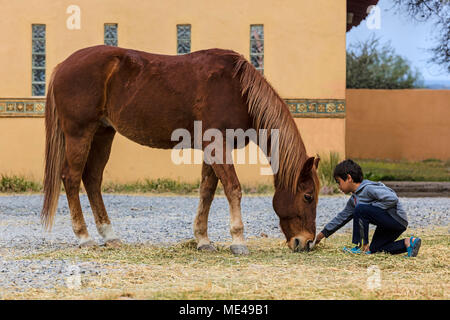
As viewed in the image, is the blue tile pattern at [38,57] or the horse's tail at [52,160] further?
the blue tile pattern at [38,57]

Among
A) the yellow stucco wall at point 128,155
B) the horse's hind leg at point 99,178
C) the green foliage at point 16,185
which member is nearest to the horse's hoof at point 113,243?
the horse's hind leg at point 99,178

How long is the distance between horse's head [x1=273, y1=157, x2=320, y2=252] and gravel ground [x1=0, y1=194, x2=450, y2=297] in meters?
1.45

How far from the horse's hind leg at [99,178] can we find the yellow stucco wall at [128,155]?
6337mm

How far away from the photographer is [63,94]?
5578mm

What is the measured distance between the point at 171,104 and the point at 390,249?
87.0 inches

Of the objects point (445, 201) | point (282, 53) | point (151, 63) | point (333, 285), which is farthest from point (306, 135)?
point (333, 285)

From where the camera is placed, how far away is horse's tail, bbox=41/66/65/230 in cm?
557

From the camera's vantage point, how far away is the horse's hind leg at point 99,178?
574 cm

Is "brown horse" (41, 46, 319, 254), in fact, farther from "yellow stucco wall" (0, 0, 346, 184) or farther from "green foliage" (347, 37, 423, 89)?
"green foliage" (347, 37, 423, 89)

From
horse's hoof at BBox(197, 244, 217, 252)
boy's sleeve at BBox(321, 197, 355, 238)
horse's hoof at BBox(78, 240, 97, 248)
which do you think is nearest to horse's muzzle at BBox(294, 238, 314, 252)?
boy's sleeve at BBox(321, 197, 355, 238)

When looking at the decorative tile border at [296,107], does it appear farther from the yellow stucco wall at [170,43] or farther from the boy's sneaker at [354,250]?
the boy's sneaker at [354,250]

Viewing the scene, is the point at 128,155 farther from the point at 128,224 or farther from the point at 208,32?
the point at 128,224

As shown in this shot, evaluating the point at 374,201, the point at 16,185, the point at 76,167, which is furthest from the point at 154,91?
the point at 16,185

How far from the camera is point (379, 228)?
5.23m
